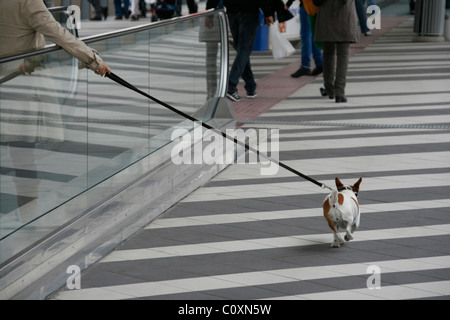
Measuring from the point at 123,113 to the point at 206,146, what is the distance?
4.67ft

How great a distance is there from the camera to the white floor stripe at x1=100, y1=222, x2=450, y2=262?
484 centimetres

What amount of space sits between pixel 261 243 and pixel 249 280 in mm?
650

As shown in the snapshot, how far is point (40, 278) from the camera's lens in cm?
412

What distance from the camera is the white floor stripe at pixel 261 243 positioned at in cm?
484

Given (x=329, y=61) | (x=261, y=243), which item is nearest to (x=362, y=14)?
(x=329, y=61)

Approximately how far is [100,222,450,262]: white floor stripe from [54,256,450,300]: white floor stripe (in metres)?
0.42

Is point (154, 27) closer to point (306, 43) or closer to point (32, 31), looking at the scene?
point (32, 31)

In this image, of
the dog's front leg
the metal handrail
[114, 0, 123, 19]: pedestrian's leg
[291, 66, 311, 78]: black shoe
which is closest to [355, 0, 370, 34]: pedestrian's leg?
[291, 66, 311, 78]: black shoe

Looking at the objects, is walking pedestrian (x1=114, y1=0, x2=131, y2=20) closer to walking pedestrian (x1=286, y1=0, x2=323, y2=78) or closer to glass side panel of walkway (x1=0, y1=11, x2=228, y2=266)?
walking pedestrian (x1=286, y1=0, x2=323, y2=78)

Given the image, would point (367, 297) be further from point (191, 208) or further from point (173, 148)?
point (173, 148)

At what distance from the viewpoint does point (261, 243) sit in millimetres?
5031

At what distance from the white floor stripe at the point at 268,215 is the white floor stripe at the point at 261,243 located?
37 centimetres
